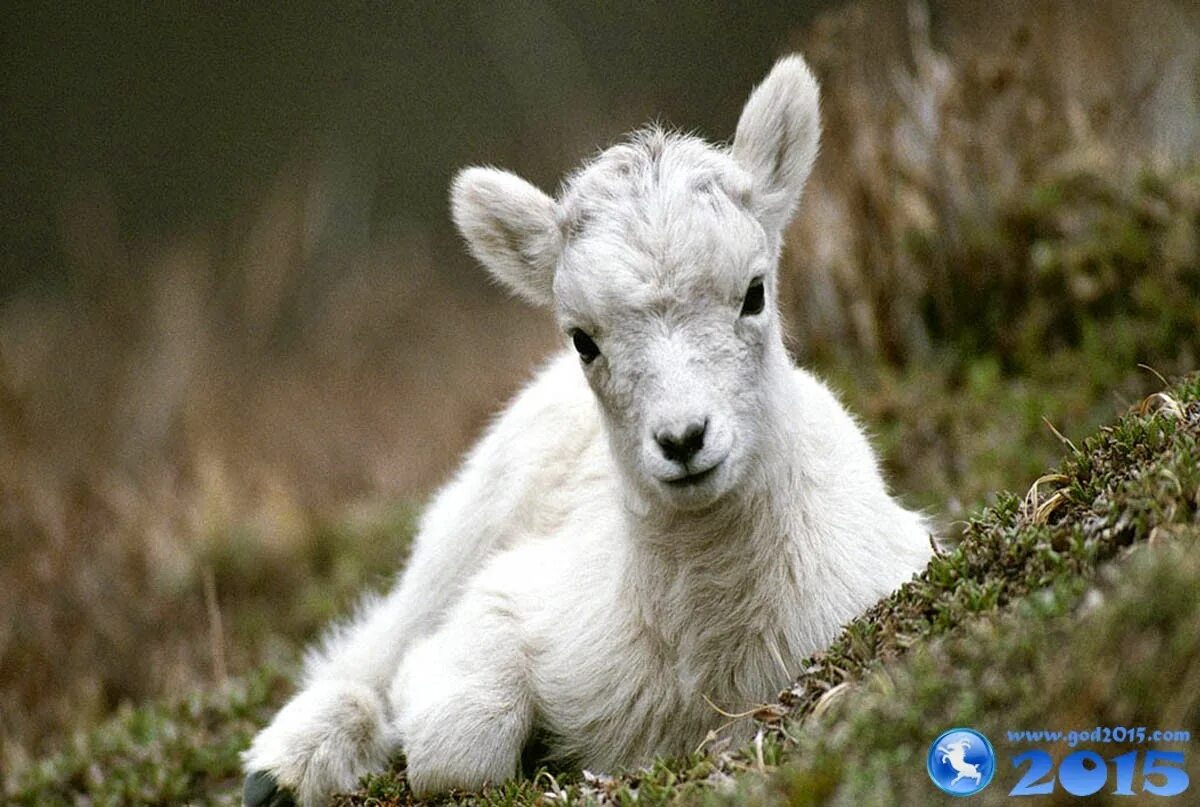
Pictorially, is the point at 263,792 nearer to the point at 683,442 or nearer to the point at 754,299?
the point at 683,442

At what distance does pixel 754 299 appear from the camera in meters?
4.84

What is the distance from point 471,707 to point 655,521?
36.2 inches

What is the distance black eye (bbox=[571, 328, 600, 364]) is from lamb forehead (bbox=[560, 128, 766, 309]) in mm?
189

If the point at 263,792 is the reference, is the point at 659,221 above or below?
above

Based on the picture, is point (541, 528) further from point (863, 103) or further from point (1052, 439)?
point (863, 103)

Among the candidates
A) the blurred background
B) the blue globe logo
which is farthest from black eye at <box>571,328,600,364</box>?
the blue globe logo

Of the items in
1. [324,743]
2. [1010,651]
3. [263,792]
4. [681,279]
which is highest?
[681,279]

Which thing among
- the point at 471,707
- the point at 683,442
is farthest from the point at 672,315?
the point at 471,707

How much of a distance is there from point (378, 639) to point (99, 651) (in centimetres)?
337

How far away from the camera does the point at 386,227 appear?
21672mm

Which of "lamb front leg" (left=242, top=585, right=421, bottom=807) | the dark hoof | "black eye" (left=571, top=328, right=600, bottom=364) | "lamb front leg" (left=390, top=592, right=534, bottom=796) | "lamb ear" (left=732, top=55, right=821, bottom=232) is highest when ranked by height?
"lamb ear" (left=732, top=55, right=821, bottom=232)

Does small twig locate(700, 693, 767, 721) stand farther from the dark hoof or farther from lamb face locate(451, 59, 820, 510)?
the dark hoof

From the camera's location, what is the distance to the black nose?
4.34 meters

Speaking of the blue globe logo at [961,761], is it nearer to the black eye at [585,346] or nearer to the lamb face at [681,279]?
the lamb face at [681,279]
